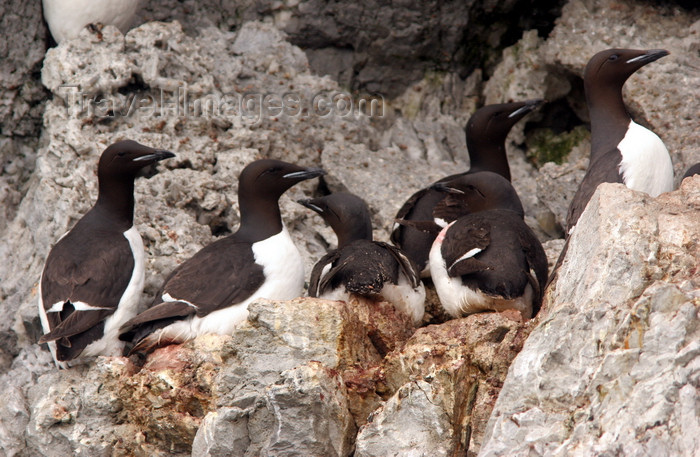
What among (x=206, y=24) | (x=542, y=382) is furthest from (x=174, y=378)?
(x=206, y=24)

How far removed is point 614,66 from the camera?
659 centimetres

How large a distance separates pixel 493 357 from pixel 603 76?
2.77 m

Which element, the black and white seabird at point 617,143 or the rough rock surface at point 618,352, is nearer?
the rough rock surface at point 618,352

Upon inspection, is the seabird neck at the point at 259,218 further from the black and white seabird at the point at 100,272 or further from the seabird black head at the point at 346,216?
the black and white seabird at the point at 100,272

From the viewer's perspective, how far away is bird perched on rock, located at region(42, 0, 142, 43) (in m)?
7.86

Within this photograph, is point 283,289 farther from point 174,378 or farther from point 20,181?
point 20,181

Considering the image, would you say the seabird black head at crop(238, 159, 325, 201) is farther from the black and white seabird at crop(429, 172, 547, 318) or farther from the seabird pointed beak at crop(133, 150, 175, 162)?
the black and white seabird at crop(429, 172, 547, 318)

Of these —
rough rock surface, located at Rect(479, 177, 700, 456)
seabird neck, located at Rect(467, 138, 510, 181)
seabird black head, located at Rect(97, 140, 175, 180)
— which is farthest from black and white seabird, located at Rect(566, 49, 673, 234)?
seabird black head, located at Rect(97, 140, 175, 180)

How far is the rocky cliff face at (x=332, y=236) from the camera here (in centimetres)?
384

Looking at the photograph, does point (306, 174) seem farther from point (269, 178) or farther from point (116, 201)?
point (116, 201)

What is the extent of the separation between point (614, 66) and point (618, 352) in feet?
11.1

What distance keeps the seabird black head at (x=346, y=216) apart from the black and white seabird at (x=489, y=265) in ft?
2.18

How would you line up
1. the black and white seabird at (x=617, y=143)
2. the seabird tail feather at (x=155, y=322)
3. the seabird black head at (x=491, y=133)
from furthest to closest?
the seabird black head at (x=491, y=133) < the black and white seabird at (x=617, y=143) < the seabird tail feather at (x=155, y=322)

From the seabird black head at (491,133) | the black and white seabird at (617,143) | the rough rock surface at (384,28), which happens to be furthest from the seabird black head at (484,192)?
the rough rock surface at (384,28)
